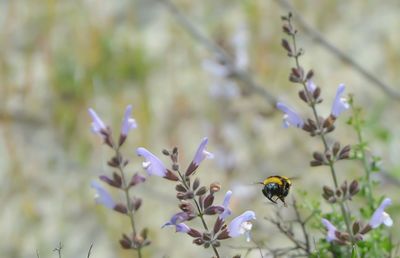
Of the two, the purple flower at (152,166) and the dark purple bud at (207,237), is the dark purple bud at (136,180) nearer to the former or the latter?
the purple flower at (152,166)

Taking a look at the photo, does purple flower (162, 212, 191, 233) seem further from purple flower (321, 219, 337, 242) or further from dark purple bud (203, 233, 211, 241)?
purple flower (321, 219, 337, 242)

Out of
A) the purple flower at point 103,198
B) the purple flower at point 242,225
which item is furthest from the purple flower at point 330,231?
the purple flower at point 103,198

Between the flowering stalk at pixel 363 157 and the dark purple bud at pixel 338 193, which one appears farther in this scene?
the flowering stalk at pixel 363 157

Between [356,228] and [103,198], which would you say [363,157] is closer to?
[356,228]

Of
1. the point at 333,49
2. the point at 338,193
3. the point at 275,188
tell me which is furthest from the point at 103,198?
the point at 333,49

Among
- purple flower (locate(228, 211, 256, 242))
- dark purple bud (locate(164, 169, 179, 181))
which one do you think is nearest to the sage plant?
purple flower (locate(228, 211, 256, 242))

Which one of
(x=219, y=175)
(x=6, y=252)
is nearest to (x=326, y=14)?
(x=219, y=175)
